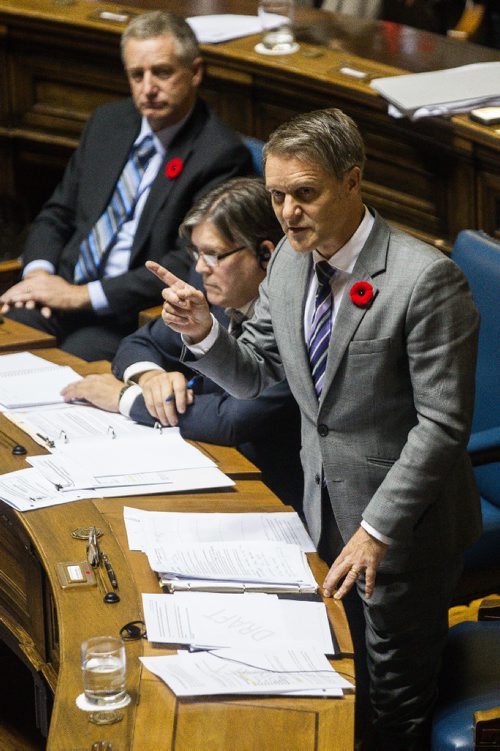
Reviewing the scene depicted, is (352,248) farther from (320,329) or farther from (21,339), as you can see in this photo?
(21,339)

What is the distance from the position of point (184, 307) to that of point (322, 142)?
0.45 meters

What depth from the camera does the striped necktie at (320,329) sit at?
2.38 m

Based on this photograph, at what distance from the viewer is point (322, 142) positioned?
2193 mm

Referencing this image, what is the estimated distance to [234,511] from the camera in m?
2.57

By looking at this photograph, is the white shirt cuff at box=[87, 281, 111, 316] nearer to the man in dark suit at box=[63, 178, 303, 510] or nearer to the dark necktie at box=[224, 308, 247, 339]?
the man in dark suit at box=[63, 178, 303, 510]

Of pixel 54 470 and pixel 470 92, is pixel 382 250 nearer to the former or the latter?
pixel 54 470

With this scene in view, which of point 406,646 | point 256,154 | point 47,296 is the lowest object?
point 47,296

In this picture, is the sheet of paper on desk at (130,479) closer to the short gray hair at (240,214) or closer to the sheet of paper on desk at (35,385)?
the sheet of paper on desk at (35,385)

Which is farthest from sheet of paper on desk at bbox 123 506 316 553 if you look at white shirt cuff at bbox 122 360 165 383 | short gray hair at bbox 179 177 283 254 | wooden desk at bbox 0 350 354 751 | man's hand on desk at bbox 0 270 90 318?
man's hand on desk at bbox 0 270 90 318

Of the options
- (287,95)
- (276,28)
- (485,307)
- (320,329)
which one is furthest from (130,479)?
(276,28)

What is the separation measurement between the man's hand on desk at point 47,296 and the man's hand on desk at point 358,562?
197 centimetres

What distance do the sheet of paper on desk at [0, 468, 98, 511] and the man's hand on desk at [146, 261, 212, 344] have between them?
0.44 m

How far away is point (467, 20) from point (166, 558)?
3652 mm

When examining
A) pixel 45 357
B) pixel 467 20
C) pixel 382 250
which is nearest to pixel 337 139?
pixel 382 250
